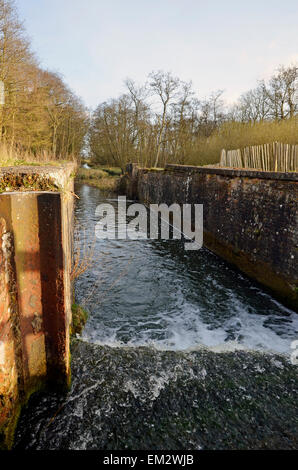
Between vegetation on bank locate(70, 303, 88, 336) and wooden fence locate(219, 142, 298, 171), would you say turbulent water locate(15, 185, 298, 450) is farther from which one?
wooden fence locate(219, 142, 298, 171)

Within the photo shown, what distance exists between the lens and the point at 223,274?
780 centimetres

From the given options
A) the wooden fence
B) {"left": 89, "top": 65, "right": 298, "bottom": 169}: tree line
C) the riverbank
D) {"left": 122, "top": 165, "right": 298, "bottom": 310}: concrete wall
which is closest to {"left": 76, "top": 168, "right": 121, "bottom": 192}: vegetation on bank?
{"left": 89, "top": 65, "right": 298, "bottom": 169}: tree line

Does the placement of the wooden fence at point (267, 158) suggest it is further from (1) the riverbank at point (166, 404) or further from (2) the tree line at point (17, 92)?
(2) the tree line at point (17, 92)

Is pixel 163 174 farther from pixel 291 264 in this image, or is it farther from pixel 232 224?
pixel 291 264

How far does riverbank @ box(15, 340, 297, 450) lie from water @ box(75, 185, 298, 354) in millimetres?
490

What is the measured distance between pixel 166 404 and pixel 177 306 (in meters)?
2.73

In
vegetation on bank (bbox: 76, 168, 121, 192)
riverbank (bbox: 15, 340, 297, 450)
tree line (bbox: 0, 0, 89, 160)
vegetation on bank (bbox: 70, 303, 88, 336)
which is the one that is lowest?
riverbank (bbox: 15, 340, 297, 450)

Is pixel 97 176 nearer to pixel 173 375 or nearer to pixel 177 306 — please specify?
pixel 177 306

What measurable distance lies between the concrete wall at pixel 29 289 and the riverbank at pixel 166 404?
38cm

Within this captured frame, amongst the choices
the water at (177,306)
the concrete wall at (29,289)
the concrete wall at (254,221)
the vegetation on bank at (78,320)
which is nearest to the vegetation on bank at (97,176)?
the concrete wall at (254,221)

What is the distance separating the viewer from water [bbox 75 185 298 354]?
470 centimetres

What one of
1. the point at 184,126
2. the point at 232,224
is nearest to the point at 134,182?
the point at 184,126

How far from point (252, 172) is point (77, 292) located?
5.33 m

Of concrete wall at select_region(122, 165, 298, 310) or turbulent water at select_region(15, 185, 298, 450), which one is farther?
concrete wall at select_region(122, 165, 298, 310)
